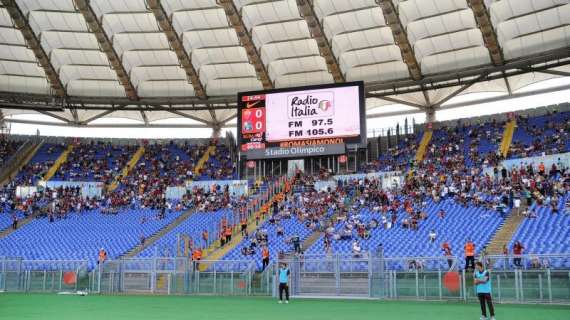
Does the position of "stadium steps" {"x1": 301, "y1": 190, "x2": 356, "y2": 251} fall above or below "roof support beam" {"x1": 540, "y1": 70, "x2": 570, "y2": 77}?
below

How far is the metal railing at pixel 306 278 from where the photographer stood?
64.5ft

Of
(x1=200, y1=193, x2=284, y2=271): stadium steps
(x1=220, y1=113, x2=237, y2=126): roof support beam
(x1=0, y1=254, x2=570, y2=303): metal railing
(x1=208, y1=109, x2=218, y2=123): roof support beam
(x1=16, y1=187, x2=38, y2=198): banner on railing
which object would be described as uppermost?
(x1=208, y1=109, x2=218, y2=123): roof support beam

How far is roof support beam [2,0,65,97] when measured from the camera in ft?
138

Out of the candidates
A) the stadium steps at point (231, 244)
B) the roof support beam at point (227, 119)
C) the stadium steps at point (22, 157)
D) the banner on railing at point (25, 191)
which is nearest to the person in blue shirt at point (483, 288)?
the stadium steps at point (231, 244)

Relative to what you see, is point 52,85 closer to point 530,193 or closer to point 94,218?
point 94,218

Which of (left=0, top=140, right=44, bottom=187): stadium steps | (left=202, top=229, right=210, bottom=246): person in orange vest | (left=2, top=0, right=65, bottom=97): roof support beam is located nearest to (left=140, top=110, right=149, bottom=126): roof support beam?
(left=2, top=0, right=65, bottom=97): roof support beam

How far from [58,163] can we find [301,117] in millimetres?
24682

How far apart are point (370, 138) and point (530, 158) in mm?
17386

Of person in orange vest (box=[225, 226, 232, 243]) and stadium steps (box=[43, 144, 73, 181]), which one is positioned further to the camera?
stadium steps (box=[43, 144, 73, 181])

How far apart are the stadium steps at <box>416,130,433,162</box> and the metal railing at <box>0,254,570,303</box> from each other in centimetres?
2453

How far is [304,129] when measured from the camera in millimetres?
43969

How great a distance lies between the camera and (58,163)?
55625mm

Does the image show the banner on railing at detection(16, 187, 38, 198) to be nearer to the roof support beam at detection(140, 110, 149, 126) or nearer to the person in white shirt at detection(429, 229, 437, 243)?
the roof support beam at detection(140, 110, 149, 126)

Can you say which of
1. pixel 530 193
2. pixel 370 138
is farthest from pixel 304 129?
pixel 530 193
